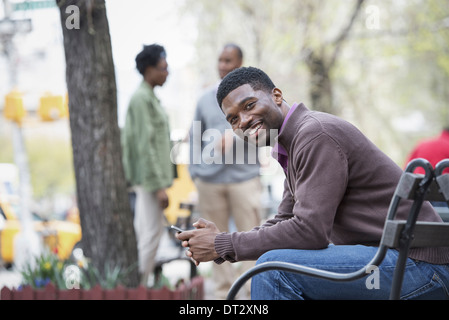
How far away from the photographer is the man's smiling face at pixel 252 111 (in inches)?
114

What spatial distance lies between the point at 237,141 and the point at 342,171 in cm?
310

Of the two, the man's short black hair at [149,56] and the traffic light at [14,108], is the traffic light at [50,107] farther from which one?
the man's short black hair at [149,56]

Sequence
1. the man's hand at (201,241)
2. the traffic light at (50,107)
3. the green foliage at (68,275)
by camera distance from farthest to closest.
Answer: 1. the traffic light at (50,107)
2. the green foliage at (68,275)
3. the man's hand at (201,241)

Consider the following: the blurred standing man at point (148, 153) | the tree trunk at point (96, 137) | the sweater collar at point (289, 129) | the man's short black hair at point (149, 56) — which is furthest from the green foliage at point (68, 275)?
the sweater collar at point (289, 129)

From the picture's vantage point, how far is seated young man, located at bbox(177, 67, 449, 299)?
2.53 metres

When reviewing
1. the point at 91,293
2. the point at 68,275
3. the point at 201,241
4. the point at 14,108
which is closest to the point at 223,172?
the point at 68,275

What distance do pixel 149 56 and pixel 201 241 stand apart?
3.37m

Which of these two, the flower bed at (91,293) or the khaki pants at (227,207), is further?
the khaki pants at (227,207)

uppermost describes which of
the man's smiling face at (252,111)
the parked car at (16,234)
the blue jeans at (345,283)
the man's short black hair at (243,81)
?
the man's short black hair at (243,81)

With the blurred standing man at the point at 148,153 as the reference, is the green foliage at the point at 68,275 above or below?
below

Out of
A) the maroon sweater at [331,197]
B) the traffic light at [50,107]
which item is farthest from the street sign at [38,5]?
the traffic light at [50,107]

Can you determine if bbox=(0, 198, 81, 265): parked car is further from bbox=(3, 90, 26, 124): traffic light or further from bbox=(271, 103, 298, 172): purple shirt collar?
bbox=(271, 103, 298, 172): purple shirt collar

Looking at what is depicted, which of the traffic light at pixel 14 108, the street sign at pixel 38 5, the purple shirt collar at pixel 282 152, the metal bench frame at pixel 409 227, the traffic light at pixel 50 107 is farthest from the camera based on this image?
the traffic light at pixel 50 107

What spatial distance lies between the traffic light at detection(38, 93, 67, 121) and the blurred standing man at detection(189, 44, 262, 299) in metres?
8.46
